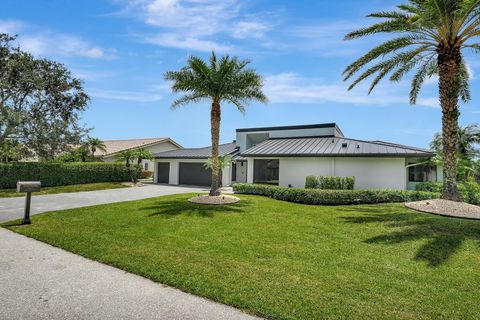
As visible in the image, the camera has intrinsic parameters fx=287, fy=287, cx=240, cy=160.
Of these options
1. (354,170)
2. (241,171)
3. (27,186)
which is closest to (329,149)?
(354,170)

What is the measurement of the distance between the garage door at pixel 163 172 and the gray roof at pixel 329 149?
1165 cm

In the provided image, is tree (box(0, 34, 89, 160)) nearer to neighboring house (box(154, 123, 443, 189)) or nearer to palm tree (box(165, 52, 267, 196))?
neighboring house (box(154, 123, 443, 189))

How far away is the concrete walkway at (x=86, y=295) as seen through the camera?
3.99m

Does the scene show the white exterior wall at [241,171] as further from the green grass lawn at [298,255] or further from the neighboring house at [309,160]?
the green grass lawn at [298,255]

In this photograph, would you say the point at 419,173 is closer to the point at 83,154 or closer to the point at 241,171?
the point at 241,171

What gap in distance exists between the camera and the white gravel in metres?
11.2

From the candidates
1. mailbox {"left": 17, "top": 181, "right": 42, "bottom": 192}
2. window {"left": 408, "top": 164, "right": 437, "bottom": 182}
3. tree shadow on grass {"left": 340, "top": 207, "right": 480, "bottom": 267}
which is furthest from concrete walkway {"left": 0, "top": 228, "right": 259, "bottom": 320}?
window {"left": 408, "top": 164, "right": 437, "bottom": 182}

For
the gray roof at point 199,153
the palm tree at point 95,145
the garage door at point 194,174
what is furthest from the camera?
the palm tree at point 95,145

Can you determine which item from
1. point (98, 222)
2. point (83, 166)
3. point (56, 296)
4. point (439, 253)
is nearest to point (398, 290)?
point (439, 253)

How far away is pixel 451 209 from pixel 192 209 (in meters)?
10.8

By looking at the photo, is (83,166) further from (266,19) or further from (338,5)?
(338,5)

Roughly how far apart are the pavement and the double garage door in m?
22.5

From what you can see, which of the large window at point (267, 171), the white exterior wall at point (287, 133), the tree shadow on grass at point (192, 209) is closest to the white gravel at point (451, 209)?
the tree shadow on grass at point (192, 209)

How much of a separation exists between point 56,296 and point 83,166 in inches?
997
